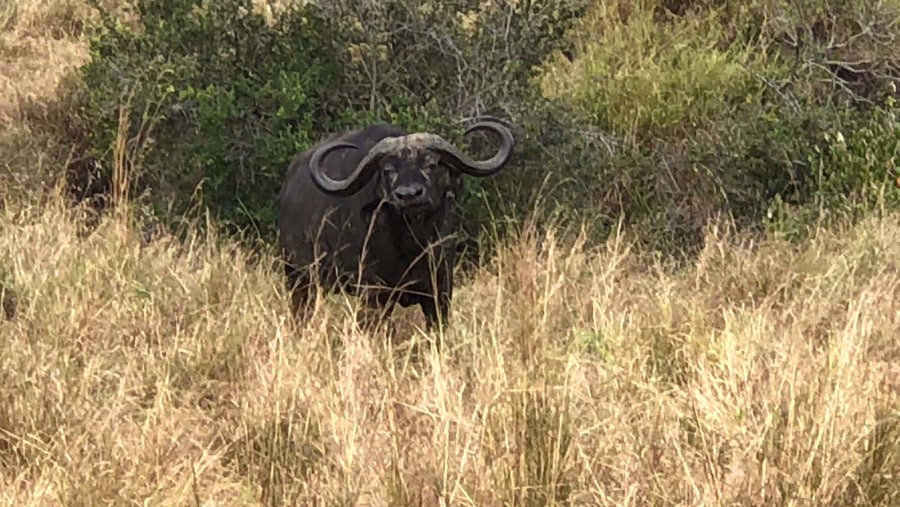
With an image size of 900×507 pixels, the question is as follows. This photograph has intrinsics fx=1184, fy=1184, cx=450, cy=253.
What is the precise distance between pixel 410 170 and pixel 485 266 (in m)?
1.74

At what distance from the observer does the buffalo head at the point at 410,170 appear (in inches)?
202

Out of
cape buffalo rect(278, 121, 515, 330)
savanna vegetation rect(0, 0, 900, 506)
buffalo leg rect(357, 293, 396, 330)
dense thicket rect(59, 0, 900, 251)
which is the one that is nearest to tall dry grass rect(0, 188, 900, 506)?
savanna vegetation rect(0, 0, 900, 506)

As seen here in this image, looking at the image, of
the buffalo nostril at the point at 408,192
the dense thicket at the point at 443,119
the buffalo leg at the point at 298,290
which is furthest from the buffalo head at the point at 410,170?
the dense thicket at the point at 443,119

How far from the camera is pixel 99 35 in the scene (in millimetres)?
8211

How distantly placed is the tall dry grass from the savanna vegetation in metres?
0.01

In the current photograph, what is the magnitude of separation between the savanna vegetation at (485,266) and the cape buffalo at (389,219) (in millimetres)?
222

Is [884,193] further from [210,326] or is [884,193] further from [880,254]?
[210,326]

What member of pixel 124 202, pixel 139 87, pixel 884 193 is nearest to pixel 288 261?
pixel 124 202

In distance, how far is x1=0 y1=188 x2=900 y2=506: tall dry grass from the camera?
10.7ft

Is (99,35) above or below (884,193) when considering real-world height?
above

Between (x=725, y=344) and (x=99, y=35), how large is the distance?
5.72 m

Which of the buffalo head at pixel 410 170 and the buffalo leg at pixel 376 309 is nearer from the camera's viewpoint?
the buffalo head at pixel 410 170

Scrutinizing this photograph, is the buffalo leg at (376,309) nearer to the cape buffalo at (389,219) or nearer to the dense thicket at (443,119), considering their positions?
the cape buffalo at (389,219)

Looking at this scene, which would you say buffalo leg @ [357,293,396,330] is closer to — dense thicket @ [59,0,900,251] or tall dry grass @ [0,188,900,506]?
tall dry grass @ [0,188,900,506]
